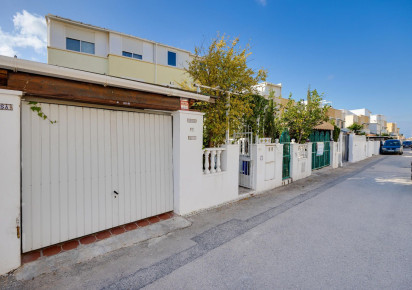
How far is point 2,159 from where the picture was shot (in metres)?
2.84

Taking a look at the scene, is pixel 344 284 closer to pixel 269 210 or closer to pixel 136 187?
pixel 269 210

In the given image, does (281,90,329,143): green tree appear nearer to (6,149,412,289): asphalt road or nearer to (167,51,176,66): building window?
(6,149,412,289): asphalt road

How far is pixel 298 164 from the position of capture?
9.49 m

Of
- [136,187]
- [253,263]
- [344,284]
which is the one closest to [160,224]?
[136,187]

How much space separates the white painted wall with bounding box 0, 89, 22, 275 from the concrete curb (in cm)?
25

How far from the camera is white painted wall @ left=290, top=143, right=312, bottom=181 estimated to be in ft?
29.7

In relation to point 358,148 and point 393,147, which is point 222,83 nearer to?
point 358,148

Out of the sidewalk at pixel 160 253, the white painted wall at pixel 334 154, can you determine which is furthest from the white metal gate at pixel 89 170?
the white painted wall at pixel 334 154

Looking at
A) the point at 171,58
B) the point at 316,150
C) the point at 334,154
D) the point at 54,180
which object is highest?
the point at 171,58

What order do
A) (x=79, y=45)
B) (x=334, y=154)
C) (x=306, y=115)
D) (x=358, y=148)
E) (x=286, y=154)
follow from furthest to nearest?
(x=358, y=148) → (x=79, y=45) → (x=334, y=154) → (x=306, y=115) → (x=286, y=154)

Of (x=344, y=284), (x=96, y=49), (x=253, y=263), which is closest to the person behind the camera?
(x=344, y=284)

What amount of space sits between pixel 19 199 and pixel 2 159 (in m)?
0.62

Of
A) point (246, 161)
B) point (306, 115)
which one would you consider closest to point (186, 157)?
point (246, 161)

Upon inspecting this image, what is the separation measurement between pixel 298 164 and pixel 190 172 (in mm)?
6535
